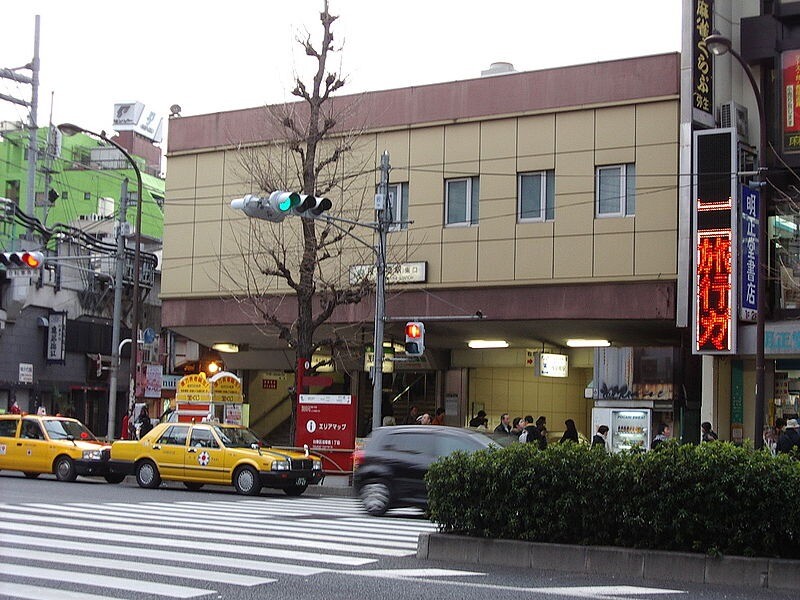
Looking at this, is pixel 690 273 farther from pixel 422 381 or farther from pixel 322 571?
pixel 322 571

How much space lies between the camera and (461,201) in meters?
31.9

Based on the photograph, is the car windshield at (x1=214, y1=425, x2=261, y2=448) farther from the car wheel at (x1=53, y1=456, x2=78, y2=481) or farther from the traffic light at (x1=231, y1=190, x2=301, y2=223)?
the traffic light at (x1=231, y1=190, x2=301, y2=223)

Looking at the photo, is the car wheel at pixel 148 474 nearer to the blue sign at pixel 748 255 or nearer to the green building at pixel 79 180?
the blue sign at pixel 748 255

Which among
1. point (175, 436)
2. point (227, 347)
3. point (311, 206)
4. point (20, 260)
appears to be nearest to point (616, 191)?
point (311, 206)

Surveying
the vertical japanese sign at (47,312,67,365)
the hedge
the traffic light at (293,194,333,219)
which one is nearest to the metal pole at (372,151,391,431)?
the traffic light at (293,194,333,219)

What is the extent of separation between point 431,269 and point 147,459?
32.5 ft

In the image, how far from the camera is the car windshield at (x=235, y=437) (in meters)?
25.1

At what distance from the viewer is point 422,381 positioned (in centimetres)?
3756

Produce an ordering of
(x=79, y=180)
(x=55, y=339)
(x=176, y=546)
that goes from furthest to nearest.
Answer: (x=79, y=180) → (x=55, y=339) → (x=176, y=546)

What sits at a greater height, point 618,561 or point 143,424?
point 143,424

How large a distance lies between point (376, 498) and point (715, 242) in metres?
10.7

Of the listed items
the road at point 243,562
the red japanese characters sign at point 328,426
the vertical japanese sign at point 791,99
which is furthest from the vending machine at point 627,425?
the road at point 243,562

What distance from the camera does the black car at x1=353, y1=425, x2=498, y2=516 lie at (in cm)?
1895

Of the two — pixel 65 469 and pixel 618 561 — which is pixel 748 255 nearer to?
pixel 618 561
